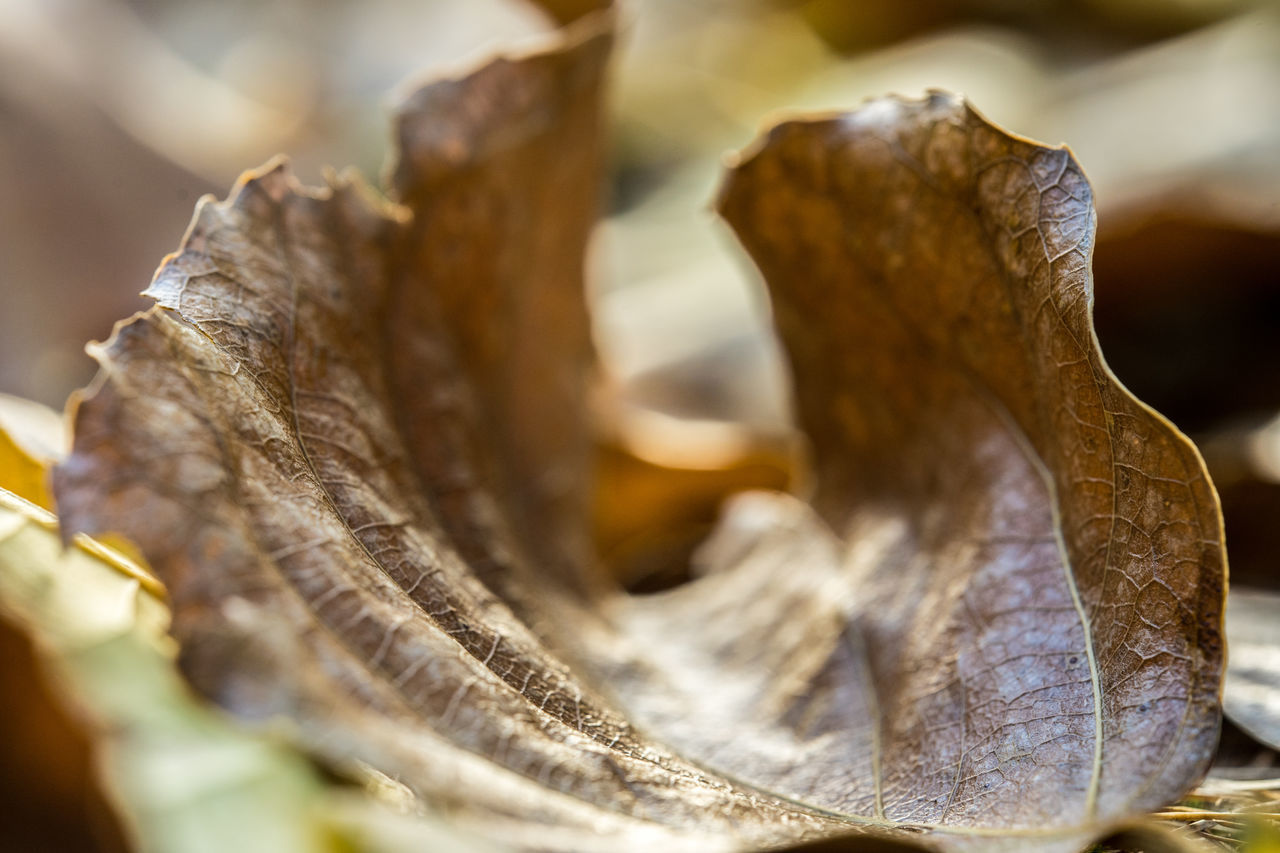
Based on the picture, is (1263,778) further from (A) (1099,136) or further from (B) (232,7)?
(B) (232,7)

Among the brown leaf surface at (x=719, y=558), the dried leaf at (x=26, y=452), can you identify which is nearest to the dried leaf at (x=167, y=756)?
the brown leaf surface at (x=719, y=558)

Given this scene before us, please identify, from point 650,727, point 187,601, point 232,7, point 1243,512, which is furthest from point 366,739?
point 232,7

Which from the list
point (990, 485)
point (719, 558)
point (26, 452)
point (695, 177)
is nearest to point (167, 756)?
point (26, 452)

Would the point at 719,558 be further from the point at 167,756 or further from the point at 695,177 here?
the point at 695,177

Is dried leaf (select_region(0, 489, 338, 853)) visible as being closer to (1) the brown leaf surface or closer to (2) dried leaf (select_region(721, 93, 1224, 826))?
(1) the brown leaf surface

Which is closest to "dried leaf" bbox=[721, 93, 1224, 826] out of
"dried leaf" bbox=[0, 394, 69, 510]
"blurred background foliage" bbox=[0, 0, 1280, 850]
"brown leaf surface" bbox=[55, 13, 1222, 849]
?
"brown leaf surface" bbox=[55, 13, 1222, 849]

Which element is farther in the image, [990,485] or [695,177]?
[695,177]

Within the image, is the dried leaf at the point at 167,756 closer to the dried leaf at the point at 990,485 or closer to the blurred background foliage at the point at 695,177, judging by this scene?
the blurred background foliage at the point at 695,177
